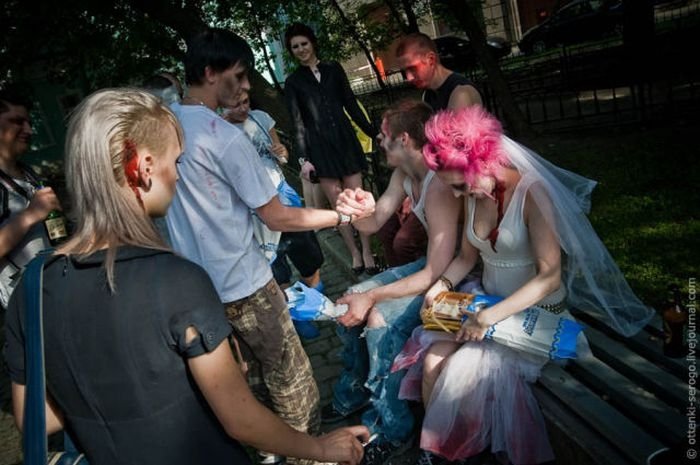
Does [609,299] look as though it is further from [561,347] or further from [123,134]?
[123,134]

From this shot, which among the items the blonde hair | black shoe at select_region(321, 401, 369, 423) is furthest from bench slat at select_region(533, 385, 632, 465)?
the blonde hair

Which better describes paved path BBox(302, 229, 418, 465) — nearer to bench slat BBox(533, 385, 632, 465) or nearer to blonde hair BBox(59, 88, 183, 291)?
bench slat BBox(533, 385, 632, 465)

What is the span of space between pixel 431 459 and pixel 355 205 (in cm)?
146

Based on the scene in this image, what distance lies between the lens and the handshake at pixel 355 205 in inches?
118

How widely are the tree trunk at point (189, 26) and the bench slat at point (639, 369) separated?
295 inches

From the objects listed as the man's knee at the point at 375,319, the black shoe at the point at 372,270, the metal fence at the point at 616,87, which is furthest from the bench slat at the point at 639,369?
the metal fence at the point at 616,87

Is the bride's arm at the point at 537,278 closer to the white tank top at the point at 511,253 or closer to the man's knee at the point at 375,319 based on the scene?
the white tank top at the point at 511,253

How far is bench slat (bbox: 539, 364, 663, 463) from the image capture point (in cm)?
192

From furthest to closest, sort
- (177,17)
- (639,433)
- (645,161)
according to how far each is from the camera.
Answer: (177,17) < (645,161) < (639,433)

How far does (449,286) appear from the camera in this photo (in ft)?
9.55

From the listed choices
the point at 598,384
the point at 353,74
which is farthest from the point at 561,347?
the point at 353,74

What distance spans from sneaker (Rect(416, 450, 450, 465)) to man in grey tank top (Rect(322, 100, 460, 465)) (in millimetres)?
216

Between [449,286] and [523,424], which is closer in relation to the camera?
[523,424]

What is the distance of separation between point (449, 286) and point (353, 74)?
31.1m
